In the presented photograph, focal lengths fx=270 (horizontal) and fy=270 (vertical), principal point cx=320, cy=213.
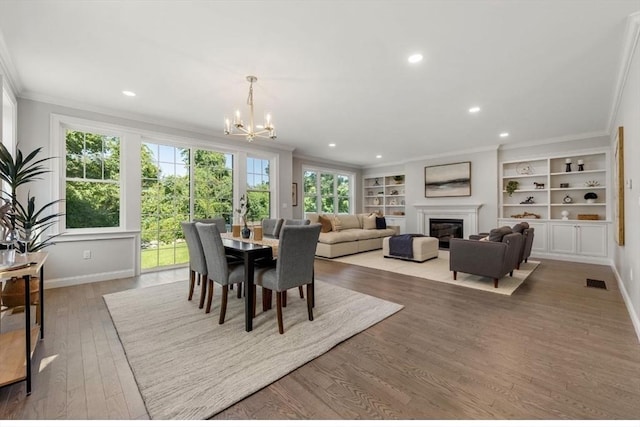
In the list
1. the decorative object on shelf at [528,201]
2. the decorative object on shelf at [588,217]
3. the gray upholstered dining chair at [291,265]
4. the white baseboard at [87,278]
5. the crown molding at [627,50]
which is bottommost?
the white baseboard at [87,278]

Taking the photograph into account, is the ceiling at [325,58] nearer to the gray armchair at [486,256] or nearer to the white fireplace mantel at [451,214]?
the gray armchair at [486,256]

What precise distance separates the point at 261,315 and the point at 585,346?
2.79 meters

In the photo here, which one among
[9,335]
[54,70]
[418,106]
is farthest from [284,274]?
[54,70]

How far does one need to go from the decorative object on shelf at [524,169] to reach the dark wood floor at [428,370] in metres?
4.06

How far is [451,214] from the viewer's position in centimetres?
715

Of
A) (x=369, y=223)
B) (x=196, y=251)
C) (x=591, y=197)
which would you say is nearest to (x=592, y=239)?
(x=591, y=197)

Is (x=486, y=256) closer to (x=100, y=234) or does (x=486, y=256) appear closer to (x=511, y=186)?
(x=511, y=186)

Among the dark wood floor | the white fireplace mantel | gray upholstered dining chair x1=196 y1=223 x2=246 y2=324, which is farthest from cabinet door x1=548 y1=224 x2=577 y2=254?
gray upholstered dining chair x1=196 y1=223 x2=246 y2=324

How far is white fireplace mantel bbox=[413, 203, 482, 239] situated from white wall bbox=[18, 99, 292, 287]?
593 cm

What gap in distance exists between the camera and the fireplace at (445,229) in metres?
7.09

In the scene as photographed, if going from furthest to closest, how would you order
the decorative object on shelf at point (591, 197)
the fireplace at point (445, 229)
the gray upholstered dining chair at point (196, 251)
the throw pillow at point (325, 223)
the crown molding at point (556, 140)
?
1. the fireplace at point (445, 229)
2. the throw pillow at point (325, 223)
3. the decorative object on shelf at point (591, 197)
4. the crown molding at point (556, 140)
5. the gray upholstered dining chair at point (196, 251)

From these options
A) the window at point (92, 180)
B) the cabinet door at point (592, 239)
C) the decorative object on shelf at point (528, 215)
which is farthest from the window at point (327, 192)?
the cabinet door at point (592, 239)

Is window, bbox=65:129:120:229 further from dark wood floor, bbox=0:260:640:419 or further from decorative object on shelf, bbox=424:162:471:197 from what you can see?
decorative object on shelf, bbox=424:162:471:197

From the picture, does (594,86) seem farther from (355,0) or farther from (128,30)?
(128,30)
